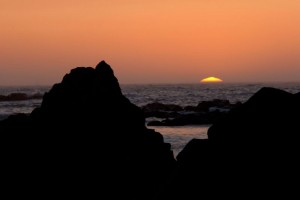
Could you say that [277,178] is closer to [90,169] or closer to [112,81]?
[90,169]

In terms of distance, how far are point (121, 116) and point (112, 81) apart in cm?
156

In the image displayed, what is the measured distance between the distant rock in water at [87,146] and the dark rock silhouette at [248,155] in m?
7.70

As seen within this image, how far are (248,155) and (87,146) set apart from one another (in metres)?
9.69

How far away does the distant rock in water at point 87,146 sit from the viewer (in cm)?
1631

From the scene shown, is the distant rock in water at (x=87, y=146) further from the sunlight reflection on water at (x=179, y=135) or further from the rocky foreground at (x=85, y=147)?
the sunlight reflection on water at (x=179, y=135)

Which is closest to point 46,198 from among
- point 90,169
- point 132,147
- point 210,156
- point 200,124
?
point 90,169

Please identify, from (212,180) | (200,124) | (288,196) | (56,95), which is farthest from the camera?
(200,124)

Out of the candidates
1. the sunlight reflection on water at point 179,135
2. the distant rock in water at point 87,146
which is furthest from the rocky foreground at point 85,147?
the sunlight reflection on water at point 179,135

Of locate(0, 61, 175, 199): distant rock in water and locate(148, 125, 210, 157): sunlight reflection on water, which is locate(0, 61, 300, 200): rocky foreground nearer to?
locate(0, 61, 175, 199): distant rock in water

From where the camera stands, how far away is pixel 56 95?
62.1 ft

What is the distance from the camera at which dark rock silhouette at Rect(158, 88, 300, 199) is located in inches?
287

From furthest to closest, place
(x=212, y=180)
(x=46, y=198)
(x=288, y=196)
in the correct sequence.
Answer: (x=46, y=198) → (x=212, y=180) → (x=288, y=196)

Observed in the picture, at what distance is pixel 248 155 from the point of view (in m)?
7.60

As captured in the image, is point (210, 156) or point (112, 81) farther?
point (112, 81)
